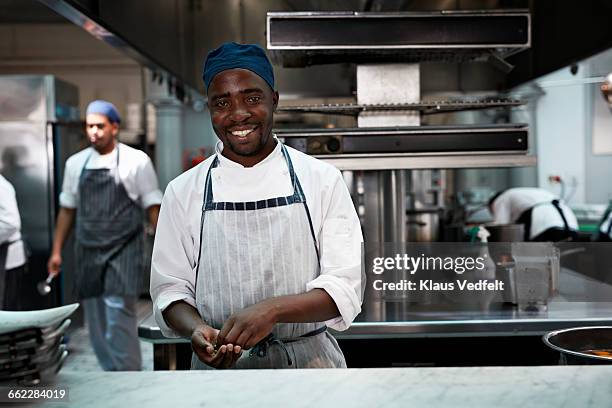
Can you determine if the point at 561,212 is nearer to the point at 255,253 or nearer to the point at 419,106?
the point at 419,106

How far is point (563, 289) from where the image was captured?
8.35 feet

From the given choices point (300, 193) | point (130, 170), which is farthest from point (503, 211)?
point (300, 193)

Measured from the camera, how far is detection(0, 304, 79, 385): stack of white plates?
3.78 feet

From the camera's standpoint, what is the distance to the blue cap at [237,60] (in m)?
1.68

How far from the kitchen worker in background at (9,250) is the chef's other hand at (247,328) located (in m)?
2.62

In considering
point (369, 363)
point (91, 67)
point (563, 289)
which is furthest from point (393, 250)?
point (91, 67)

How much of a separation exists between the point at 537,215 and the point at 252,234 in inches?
119

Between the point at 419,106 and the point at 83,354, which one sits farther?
the point at 83,354

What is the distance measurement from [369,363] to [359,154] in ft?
2.66

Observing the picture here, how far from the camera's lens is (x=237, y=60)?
5.52 feet

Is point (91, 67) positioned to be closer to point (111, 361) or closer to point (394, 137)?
point (111, 361)

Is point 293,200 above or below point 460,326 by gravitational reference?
above

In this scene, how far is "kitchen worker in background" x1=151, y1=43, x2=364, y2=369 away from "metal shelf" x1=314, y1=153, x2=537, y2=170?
37.4 inches

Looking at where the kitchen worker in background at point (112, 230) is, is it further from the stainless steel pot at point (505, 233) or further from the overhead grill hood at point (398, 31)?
the stainless steel pot at point (505, 233)
